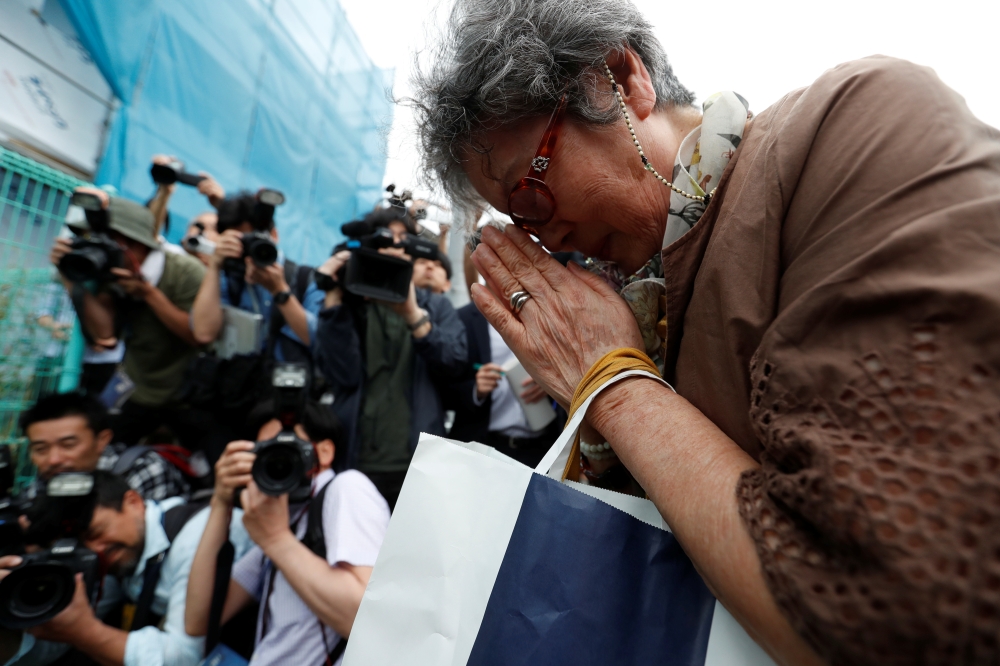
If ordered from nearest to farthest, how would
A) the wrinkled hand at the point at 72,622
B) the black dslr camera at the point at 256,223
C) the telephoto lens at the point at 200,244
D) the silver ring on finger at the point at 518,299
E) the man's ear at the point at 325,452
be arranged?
the silver ring on finger at the point at 518,299
the wrinkled hand at the point at 72,622
the man's ear at the point at 325,452
the black dslr camera at the point at 256,223
the telephoto lens at the point at 200,244

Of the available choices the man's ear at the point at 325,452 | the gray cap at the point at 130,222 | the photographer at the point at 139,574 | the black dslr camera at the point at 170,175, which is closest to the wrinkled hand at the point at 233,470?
the photographer at the point at 139,574

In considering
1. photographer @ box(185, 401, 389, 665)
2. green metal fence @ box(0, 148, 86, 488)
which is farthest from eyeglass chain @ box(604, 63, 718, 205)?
green metal fence @ box(0, 148, 86, 488)

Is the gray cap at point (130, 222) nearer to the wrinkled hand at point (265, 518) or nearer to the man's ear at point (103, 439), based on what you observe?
the man's ear at point (103, 439)

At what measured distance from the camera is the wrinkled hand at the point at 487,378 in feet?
8.98

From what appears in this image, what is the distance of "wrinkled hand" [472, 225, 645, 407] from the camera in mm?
962

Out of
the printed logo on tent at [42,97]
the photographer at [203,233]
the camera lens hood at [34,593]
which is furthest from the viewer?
the printed logo on tent at [42,97]

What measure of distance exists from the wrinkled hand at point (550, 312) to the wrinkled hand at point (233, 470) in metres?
1.31

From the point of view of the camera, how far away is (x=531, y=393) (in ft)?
8.20

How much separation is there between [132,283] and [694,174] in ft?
10.7

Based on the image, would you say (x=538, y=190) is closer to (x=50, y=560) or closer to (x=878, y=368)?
(x=878, y=368)

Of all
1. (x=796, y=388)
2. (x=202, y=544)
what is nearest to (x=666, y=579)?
(x=796, y=388)

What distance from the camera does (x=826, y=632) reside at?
0.48 metres

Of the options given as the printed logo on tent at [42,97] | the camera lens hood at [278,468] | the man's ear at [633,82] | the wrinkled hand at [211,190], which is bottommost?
the camera lens hood at [278,468]

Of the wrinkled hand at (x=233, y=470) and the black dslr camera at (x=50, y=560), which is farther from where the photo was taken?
the wrinkled hand at (x=233, y=470)
